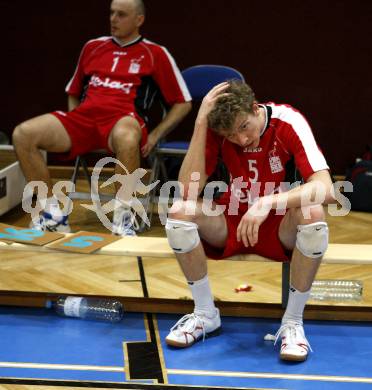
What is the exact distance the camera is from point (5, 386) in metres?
2.54

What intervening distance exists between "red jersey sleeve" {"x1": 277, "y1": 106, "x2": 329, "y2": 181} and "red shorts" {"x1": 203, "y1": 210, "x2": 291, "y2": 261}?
0.76 ft

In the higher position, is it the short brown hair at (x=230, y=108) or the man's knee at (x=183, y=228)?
the short brown hair at (x=230, y=108)

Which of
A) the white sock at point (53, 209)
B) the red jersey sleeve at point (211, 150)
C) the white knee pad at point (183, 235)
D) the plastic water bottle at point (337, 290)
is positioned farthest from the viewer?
the white sock at point (53, 209)

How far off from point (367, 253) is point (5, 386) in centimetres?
143

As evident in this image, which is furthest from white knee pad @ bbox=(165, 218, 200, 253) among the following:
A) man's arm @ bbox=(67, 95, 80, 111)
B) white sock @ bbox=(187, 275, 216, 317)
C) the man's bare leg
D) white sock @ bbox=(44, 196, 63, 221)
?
man's arm @ bbox=(67, 95, 80, 111)

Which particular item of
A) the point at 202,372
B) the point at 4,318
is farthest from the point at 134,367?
the point at 4,318

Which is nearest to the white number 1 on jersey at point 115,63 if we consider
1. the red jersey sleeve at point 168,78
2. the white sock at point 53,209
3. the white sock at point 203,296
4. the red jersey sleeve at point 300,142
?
the red jersey sleeve at point 168,78

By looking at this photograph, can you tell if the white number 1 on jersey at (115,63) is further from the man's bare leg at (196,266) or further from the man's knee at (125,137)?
the man's bare leg at (196,266)

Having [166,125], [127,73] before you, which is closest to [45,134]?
[127,73]

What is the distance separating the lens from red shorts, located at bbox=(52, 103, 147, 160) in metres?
4.50

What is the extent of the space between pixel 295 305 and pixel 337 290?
28.2 inches

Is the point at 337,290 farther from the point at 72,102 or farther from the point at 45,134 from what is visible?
the point at 72,102

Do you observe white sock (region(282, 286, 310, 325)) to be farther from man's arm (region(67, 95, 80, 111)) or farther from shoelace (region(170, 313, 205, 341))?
man's arm (region(67, 95, 80, 111))

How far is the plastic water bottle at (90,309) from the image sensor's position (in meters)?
3.18
